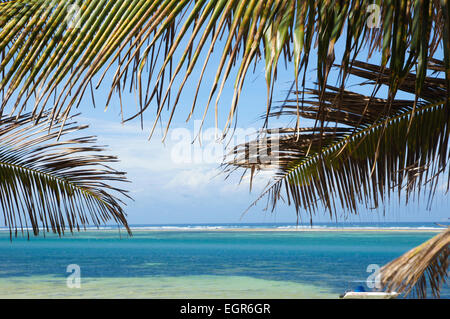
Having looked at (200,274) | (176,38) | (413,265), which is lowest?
(200,274)

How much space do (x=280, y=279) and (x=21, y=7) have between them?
2062cm

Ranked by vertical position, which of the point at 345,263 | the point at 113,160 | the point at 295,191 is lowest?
the point at 345,263

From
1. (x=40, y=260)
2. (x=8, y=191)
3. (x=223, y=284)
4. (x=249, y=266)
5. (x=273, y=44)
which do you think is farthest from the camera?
(x=40, y=260)

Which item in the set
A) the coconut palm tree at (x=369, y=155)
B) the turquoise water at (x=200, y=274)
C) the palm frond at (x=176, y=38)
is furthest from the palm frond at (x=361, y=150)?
the turquoise water at (x=200, y=274)

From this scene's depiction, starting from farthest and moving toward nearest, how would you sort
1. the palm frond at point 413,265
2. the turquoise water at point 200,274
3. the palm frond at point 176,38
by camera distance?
the turquoise water at point 200,274
the palm frond at point 413,265
the palm frond at point 176,38

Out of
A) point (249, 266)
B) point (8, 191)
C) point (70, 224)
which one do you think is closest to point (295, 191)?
point (70, 224)

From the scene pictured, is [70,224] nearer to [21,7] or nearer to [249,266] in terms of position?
[21,7]

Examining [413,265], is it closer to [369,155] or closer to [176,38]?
[369,155]

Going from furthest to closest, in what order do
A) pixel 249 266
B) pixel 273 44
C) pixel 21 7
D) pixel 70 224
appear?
pixel 249 266
pixel 70 224
pixel 21 7
pixel 273 44

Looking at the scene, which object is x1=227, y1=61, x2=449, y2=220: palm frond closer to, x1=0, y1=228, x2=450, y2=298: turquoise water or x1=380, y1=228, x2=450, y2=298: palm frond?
x1=380, y1=228, x2=450, y2=298: palm frond

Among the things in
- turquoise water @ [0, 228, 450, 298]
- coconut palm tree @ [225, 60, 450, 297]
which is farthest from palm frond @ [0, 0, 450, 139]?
turquoise water @ [0, 228, 450, 298]

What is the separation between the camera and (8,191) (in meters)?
2.89

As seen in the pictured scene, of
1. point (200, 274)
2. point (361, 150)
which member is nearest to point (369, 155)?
point (361, 150)

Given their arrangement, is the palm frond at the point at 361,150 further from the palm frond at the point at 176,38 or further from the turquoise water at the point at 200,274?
the turquoise water at the point at 200,274
